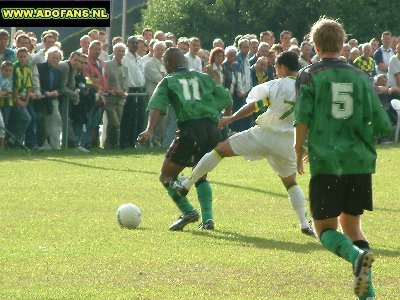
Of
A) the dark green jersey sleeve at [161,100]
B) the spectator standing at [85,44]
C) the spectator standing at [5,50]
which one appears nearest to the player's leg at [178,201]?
the dark green jersey sleeve at [161,100]

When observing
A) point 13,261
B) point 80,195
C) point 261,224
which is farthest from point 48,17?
point 13,261

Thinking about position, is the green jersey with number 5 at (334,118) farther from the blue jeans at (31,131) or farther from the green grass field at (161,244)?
the blue jeans at (31,131)

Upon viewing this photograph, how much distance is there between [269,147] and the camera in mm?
12297

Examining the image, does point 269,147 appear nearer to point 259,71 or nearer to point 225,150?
point 225,150

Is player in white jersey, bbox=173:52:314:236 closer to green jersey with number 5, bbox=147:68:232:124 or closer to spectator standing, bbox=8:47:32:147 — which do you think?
green jersey with number 5, bbox=147:68:232:124

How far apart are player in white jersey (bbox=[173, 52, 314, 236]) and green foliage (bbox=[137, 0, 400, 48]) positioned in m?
29.4

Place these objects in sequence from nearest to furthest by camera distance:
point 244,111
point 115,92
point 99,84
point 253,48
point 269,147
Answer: point 244,111
point 269,147
point 99,84
point 115,92
point 253,48

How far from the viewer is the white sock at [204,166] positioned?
40.7ft

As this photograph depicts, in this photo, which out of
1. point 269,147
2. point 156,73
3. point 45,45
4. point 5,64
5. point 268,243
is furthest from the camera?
point 156,73

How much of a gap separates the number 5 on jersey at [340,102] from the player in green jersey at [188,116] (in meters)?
4.18

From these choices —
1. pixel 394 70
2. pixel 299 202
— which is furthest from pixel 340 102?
pixel 394 70

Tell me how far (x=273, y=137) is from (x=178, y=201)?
1.16 m

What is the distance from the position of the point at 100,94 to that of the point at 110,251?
11.9 metres

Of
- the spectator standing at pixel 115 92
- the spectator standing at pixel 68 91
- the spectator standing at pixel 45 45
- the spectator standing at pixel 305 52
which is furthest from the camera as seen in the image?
the spectator standing at pixel 305 52
